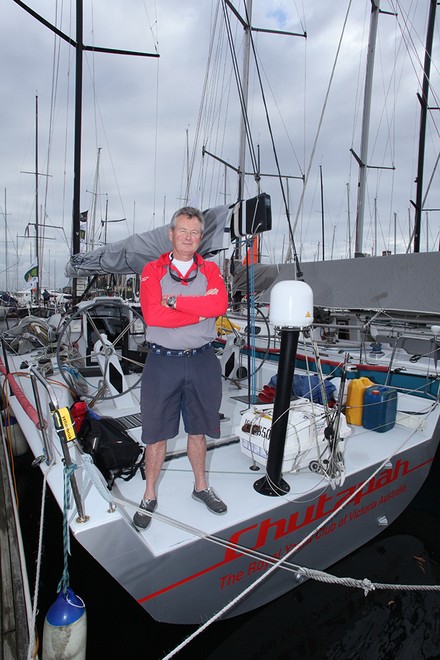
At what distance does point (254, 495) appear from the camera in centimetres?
215

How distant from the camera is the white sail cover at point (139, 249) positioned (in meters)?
3.53

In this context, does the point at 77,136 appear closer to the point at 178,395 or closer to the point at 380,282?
the point at 380,282

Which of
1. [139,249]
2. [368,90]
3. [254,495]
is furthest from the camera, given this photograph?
[368,90]

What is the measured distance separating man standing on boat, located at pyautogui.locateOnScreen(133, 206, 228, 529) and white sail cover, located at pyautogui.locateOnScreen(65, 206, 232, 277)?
62.5 inches

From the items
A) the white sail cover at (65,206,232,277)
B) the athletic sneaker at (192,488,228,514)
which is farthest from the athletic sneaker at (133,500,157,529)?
the white sail cover at (65,206,232,277)

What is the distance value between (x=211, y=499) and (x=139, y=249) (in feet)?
9.88

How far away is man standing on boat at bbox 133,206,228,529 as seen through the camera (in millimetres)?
1880

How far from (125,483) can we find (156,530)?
0.54m

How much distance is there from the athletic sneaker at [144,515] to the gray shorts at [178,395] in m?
0.31

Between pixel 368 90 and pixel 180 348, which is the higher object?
pixel 368 90

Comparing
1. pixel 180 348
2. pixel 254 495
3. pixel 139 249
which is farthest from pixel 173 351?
pixel 139 249

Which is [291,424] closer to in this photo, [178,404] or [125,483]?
[178,404]

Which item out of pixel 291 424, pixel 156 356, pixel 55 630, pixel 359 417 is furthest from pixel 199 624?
pixel 359 417

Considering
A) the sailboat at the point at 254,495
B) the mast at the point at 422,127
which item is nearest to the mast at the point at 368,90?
the mast at the point at 422,127
